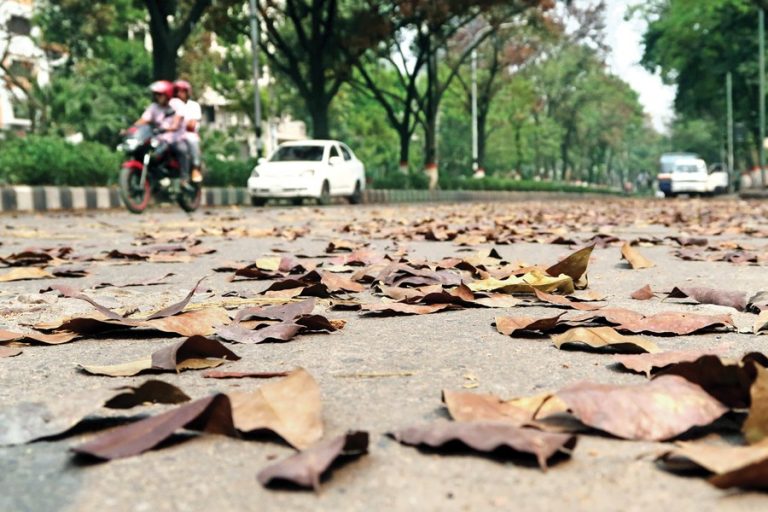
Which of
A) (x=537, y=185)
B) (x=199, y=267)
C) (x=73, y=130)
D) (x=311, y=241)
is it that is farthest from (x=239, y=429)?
(x=537, y=185)

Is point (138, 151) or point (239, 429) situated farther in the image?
point (138, 151)

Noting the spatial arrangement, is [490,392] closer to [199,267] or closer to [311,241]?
[199,267]

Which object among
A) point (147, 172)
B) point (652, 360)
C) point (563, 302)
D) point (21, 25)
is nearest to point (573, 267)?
point (563, 302)

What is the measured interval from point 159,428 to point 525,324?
1233mm

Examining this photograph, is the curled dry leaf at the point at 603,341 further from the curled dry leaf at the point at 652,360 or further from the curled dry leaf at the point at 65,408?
the curled dry leaf at the point at 65,408

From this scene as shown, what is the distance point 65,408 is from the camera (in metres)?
1.48

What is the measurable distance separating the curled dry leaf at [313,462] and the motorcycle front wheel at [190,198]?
11442 millimetres

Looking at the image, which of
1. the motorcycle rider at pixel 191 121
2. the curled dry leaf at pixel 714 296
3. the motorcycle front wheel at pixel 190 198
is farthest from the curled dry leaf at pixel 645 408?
the motorcycle front wheel at pixel 190 198

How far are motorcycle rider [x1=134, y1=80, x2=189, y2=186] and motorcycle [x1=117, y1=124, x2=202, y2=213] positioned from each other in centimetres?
9

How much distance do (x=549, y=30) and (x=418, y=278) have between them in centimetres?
3037

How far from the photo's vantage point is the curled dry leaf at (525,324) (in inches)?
90.7

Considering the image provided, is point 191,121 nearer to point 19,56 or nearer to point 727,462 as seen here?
point 727,462

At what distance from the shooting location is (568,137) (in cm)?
6425

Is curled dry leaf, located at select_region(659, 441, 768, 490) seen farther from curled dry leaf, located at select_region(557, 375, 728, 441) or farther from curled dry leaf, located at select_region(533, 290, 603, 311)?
curled dry leaf, located at select_region(533, 290, 603, 311)
